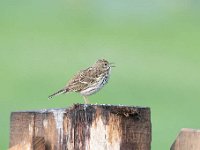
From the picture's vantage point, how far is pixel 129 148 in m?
4.89

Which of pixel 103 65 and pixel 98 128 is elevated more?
pixel 103 65

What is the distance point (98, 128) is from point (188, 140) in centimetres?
52

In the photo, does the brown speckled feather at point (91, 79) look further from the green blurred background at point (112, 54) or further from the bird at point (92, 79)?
the green blurred background at point (112, 54)

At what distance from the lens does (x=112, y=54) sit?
90.1 ft

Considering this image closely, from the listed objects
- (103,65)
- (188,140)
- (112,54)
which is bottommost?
(188,140)

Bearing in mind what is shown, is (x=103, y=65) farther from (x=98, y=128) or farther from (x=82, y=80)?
(x=98, y=128)

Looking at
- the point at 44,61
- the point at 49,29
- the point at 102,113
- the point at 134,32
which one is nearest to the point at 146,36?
the point at 134,32

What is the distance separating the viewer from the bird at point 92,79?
34.3 feet

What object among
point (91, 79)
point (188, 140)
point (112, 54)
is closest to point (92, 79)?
point (91, 79)

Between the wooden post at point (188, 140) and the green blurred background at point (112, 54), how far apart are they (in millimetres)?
8956

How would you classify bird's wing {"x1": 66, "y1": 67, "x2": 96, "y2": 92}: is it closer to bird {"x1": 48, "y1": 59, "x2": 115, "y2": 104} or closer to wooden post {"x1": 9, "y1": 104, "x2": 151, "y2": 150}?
bird {"x1": 48, "y1": 59, "x2": 115, "y2": 104}

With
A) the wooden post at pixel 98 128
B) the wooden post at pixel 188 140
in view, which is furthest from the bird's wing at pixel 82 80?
the wooden post at pixel 98 128

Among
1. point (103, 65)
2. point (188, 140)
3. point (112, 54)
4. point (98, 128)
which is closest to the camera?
point (98, 128)

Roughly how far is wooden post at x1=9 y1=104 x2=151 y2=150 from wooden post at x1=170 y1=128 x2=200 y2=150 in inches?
11.6
